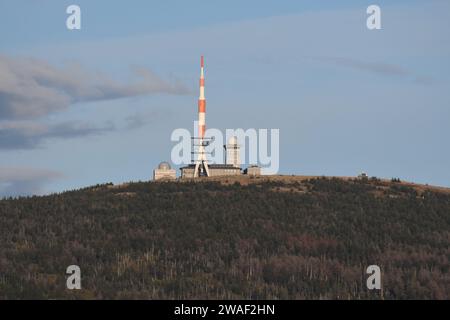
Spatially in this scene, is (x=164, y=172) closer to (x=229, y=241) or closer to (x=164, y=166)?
(x=164, y=166)

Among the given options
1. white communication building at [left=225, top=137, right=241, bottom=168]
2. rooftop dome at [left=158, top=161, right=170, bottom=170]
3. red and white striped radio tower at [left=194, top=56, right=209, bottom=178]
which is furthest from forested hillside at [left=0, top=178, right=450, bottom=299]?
white communication building at [left=225, top=137, right=241, bottom=168]

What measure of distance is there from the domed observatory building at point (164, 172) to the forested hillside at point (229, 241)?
36.6 m

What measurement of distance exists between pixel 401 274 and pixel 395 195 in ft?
69.4

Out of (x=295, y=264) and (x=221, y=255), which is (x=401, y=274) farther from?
(x=221, y=255)

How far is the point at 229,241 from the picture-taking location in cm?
3650

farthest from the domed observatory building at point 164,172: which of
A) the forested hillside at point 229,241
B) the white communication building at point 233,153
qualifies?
the forested hillside at point 229,241

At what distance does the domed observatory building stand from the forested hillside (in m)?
36.6

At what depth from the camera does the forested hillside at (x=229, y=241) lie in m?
28.2

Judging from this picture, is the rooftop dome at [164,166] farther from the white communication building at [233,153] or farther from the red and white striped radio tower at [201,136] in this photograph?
the white communication building at [233,153]

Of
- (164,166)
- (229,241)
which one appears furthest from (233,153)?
(229,241)

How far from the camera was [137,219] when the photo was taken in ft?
134

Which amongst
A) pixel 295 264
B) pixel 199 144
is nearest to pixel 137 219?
pixel 295 264

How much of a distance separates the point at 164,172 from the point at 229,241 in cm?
5509

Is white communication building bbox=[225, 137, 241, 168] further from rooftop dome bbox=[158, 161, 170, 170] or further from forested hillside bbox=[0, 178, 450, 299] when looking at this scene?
forested hillside bbox=[0, 178, 450, 299]
